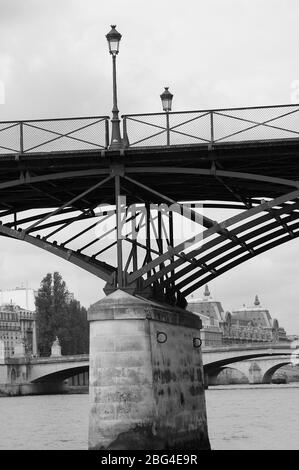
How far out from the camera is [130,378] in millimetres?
32375

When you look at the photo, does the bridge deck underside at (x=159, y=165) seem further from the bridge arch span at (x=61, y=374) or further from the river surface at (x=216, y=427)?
the bridge arch span at (x=61, y=374)

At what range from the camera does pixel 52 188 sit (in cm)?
3584

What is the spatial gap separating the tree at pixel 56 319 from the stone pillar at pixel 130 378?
412 ft

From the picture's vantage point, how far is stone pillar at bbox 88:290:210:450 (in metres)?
31.9

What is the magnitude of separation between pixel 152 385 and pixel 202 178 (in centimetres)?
646

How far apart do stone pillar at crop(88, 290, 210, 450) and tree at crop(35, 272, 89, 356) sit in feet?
412

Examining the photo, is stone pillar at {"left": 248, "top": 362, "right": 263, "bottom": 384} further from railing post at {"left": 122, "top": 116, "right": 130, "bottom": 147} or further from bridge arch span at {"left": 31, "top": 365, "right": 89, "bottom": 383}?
railing post at {"left": 122, "top": 116, "right": 130, "bottom": 147}

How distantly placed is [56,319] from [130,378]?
127 metres

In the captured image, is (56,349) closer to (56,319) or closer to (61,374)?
(61,374)

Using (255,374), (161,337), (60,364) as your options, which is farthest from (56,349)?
(161,337)

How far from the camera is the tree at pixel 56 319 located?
6280 inches

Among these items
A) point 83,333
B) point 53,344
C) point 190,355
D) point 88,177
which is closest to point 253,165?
point 88,177

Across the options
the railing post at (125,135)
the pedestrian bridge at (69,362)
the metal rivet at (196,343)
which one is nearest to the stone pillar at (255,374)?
the pedestrian bridge at (69,362)

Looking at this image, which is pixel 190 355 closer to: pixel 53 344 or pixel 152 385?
pixel 152 385
